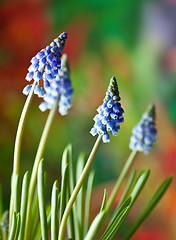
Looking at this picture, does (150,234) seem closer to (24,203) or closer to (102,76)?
(102,76)

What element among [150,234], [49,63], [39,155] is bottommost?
[150,234]

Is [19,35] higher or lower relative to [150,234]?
higher

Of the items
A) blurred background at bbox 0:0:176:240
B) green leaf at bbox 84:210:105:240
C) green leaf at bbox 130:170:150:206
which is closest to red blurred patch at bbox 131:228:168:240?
blurred background at bbox 0:0:176:240

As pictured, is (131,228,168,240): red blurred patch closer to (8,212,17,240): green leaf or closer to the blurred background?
the blurred background

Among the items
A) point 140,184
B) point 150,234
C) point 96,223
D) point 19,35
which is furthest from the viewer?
point 19,35

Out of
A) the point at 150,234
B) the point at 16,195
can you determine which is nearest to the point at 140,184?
the point at 16,195

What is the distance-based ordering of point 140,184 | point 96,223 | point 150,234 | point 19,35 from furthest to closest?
point 19,35 < point 150,234 < point 140,184 < point 96,223

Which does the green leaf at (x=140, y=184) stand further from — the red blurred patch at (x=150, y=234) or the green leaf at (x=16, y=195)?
the red blurred patch at (x=150, y=234)

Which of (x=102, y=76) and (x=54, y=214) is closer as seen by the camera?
(x=54, y=214)

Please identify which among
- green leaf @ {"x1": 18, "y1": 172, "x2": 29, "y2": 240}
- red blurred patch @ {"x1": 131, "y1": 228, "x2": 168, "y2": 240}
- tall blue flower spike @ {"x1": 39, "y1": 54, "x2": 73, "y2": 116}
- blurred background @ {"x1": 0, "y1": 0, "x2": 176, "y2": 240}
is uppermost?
blurred background @ {"x1": 0, "y1": 0, "x2": 176, "y2": 240}

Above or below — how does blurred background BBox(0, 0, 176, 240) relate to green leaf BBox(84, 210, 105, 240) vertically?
above

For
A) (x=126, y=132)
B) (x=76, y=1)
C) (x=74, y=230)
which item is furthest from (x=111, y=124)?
(x=76, y=1)
